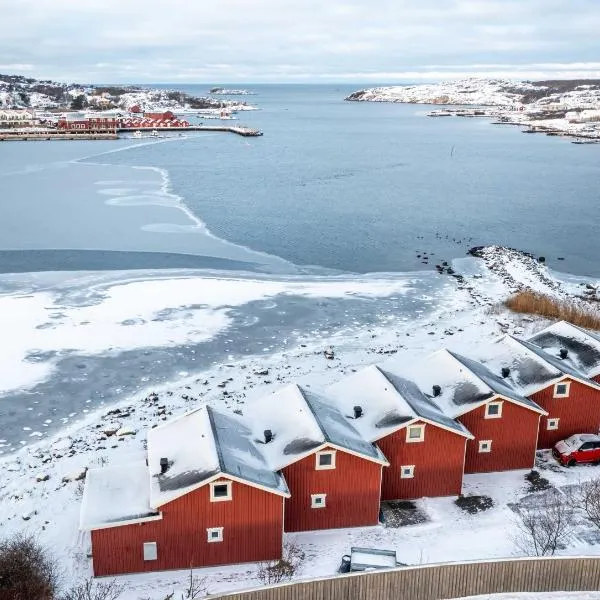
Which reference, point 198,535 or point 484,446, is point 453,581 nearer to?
point 198,535

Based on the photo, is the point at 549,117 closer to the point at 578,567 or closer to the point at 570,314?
the point at 570,314

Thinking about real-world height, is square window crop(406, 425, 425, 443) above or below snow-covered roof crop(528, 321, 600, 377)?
below

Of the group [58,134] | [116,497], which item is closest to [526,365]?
[116,497]

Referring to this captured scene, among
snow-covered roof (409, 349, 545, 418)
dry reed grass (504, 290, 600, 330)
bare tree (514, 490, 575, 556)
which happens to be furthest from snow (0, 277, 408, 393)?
bare tree (514, 490, 575, 556)

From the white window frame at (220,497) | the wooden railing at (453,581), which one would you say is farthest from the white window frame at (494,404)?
the white window frame at (220,497)

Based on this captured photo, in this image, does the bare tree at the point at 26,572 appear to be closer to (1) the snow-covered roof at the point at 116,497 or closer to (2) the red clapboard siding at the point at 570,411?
(1) the snow-covered roof at the point at 116,497

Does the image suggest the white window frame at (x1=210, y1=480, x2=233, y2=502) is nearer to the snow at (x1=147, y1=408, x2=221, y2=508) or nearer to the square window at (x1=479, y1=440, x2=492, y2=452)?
the snow at (x1=147, y1=408, x2=221, y2=508)
